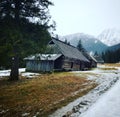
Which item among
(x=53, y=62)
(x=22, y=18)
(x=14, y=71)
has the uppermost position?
(x=22, y=18)

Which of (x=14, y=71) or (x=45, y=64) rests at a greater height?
(x=45, y=64)

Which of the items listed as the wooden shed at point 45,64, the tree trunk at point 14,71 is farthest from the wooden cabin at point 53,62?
the tree trunk at point 14,71

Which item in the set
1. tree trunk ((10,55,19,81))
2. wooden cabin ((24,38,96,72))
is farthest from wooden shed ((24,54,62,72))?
tree trunk ((10,55,19,81))

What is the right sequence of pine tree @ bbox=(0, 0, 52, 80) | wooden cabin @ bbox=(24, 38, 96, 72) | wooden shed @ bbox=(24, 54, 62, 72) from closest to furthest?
1. pine tree @ bbox=(0, 0, 52, 80)
2. wooden shed @ bbox=(24, 54, 62, 72)
3. wooden cabin @ bbox=(24, 38, 96, 72)

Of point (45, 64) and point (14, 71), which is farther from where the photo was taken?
point (45, 64)

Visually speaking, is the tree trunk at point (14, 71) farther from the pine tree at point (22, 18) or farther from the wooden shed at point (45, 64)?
the wooden shed at point (45, 64)

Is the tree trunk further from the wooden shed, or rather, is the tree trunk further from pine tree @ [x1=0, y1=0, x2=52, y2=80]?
the wooden shed

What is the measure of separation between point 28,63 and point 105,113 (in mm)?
33250

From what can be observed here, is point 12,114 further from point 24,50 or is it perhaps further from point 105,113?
point 24,50

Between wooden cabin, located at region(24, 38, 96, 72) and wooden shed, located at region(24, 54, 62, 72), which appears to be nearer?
wooden shed, located at region(24, 54, 62, 72)

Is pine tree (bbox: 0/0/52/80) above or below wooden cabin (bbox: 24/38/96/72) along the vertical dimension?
above

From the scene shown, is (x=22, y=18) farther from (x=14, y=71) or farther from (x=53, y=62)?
(x=53, y=62)

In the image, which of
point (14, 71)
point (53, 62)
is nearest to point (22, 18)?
point (14, 71)

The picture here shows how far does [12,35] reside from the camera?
17891mm
